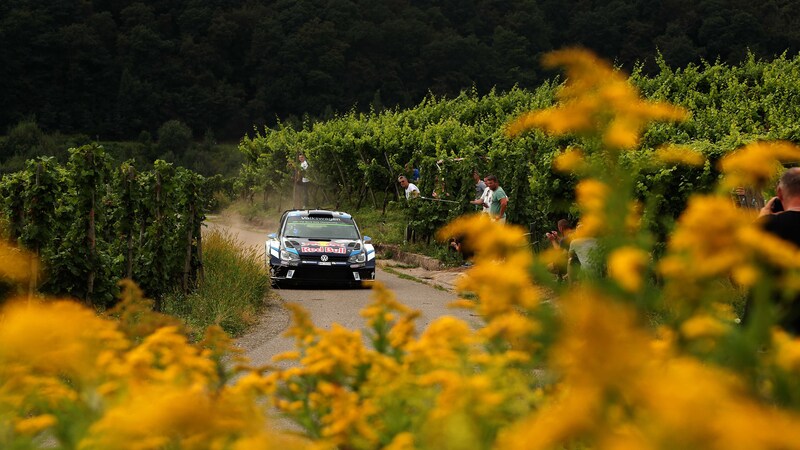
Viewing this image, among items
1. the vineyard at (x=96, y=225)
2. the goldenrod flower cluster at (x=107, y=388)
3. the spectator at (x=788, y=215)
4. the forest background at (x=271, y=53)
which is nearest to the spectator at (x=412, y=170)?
the vineyard at (x=96, y=225)

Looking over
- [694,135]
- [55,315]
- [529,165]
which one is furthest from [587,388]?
[694,135]

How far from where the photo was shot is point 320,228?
21797 mm

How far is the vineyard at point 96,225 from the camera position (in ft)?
42.9

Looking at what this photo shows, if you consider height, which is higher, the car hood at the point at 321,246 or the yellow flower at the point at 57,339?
the yellow flower at the point at 57,339

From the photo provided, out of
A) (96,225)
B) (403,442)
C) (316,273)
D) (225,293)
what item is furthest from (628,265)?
(316,273)

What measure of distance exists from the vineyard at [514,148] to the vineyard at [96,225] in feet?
19.7

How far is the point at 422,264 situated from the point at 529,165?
14.0 feet

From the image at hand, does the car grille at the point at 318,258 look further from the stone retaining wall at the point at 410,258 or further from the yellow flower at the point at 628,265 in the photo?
the yellow flower at the point at 628,265

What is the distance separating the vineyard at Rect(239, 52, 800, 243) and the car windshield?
3.24m

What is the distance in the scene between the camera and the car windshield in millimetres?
21484

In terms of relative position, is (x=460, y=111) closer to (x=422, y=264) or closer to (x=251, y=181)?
(x=251, y=181)

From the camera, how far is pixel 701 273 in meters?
3.17

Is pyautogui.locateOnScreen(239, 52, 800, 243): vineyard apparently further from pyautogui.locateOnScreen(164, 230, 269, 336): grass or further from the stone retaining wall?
pyautogui.locateOnScreen(164, 230, 269, 336): grass

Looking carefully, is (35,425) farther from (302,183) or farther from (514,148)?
(302,183)
